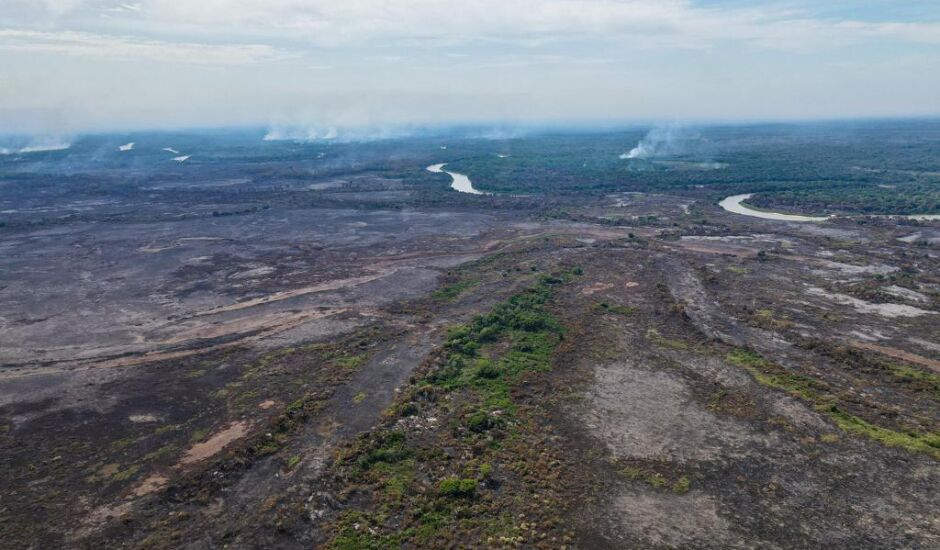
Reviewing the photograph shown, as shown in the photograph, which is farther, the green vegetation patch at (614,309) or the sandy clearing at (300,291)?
the sandy clearing at (300,291)

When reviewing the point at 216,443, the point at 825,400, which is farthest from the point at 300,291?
the point at 825,400

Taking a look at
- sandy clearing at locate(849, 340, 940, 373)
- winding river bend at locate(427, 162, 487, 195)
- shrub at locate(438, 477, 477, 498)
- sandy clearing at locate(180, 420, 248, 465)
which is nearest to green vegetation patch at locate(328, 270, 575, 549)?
shrub at locate(438, 477, 477, 498)

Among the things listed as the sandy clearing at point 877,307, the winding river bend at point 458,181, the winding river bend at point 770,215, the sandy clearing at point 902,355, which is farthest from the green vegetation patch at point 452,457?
the winding river bend at point 458,181

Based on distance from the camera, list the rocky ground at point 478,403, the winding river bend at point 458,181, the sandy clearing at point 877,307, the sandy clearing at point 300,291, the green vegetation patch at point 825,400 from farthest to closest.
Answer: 1. the winding river bend at point 458,181
2. the sandy clearing at point 300,291
3. the sandy clearing at point 877,307
4. the green vegetation patch at point 825,400
5. the rocky ground at point 478,403

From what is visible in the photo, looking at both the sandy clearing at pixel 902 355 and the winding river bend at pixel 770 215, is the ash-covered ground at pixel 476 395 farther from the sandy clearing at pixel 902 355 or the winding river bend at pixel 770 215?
the winding river bend at pixel 770 215

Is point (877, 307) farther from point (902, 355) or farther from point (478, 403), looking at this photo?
point (478, 403)

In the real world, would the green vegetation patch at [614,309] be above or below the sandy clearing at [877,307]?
below

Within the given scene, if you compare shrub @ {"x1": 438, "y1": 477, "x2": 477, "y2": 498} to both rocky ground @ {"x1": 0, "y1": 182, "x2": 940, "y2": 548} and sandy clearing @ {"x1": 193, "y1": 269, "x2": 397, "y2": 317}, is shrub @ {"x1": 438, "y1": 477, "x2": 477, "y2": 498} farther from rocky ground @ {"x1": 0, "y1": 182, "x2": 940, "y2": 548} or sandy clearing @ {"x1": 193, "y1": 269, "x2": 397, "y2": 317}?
sandy clearing @ {"x1": 193, "y1": 269, "x2": 397, "y2": 317}
